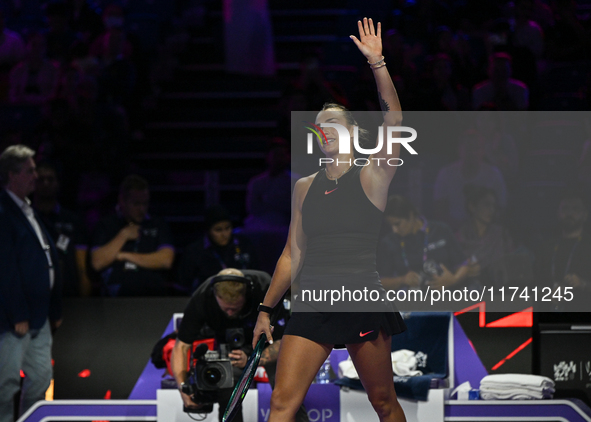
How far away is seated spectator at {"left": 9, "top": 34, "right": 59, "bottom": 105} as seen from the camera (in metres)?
7.67

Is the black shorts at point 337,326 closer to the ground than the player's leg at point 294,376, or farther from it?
farther from it

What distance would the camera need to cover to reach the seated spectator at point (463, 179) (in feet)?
18.2

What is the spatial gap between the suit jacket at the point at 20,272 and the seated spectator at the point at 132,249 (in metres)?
0.68

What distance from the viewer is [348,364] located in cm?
400

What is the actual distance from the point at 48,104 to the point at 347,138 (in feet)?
16.8

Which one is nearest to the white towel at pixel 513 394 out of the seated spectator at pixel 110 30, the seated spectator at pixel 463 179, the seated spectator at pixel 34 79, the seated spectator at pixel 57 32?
the seated spectator at pixel 463 179

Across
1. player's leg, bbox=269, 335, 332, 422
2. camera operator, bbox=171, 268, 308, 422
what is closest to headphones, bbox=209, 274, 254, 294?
camera operator, bbox=171, 268, 308, 422

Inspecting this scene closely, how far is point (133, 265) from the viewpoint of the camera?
5191 millimetres

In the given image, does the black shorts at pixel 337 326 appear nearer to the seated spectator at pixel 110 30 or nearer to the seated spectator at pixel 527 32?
the seated spectator at pixel 527 32

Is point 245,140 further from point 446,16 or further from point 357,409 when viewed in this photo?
point 357,409

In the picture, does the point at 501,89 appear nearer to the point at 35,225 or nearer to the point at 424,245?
the point at 424,245

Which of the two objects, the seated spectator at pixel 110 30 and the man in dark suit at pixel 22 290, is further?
the seated spectator at pixel 110 30

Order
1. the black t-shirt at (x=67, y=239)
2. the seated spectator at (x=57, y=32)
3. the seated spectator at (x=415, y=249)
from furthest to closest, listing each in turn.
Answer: the seated spectator at (x=57, y=32) < the black t-shirt at (x=67, y=239) < the seated spectator at (x=415, y=249)

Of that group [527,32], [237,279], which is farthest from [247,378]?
[527,32]
